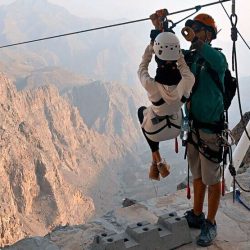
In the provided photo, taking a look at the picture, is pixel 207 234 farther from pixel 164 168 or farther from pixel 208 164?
pixel 164 168

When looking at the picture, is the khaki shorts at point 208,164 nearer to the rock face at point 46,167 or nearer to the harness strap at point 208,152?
the harness strap at point 208,152

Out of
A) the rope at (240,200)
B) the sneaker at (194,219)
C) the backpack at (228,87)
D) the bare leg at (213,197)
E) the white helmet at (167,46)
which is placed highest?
the white helmet at (167,46)

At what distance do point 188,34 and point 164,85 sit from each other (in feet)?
2.41

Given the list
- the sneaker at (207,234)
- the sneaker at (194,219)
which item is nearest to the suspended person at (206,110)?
the sneaker at (207,234)

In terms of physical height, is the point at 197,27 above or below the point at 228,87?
above

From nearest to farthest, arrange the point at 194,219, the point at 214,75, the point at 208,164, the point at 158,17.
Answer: the point at 158,17 < the point at 214,75 < the point at 208,164 < the point at 194,219

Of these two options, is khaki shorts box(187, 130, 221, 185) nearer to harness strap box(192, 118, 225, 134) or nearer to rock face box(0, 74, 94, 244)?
harness strap box(192, 118, 225, 134)

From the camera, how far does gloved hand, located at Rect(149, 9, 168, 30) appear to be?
4.29 m

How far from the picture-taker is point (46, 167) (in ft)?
213

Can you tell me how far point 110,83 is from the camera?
507ft

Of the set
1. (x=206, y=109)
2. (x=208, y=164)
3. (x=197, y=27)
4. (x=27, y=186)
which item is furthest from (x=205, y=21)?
(x=27, y=186)

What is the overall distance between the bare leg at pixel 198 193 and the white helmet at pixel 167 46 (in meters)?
1.77

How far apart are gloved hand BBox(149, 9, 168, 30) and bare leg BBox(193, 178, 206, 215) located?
2024 millimetres

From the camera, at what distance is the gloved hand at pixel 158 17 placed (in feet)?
14.1
